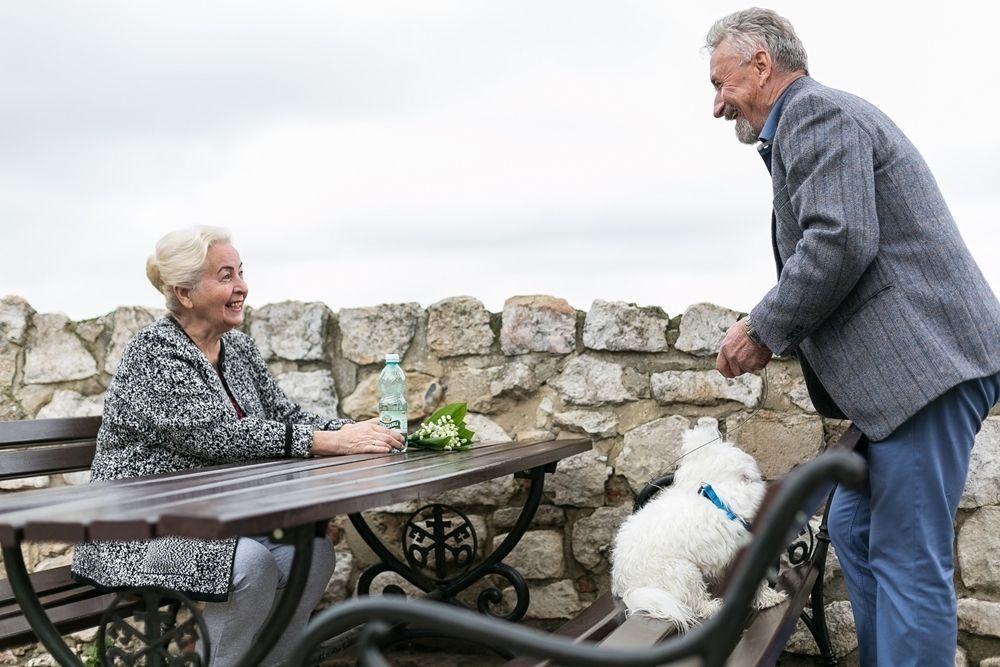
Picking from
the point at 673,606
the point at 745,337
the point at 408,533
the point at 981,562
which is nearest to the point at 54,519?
the point at 673,606

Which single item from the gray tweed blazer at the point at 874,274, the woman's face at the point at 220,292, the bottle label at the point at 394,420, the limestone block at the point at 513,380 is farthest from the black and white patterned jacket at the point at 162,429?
the gray tweed blazer at the point at 874,274

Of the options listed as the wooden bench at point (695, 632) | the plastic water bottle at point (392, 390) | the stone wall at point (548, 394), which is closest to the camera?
the wooden bench at point (695, 632)

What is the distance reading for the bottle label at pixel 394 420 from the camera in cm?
303

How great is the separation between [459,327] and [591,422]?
2.08 feet

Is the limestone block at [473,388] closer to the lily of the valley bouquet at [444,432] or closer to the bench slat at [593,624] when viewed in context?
the lily of the valley bouquet at [444,432]

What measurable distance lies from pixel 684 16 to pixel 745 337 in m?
1.74

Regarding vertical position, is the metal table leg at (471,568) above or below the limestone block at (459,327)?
below

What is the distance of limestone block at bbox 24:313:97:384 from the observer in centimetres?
374

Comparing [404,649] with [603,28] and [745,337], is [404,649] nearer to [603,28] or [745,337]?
[745,337]

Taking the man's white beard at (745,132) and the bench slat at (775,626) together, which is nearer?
the bench slat at (775,626)

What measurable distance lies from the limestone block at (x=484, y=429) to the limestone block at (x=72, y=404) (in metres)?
1.53

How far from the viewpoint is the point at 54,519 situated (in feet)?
4.84

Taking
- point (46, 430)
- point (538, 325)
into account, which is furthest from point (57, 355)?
point (538, 325)

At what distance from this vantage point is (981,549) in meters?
3.12
